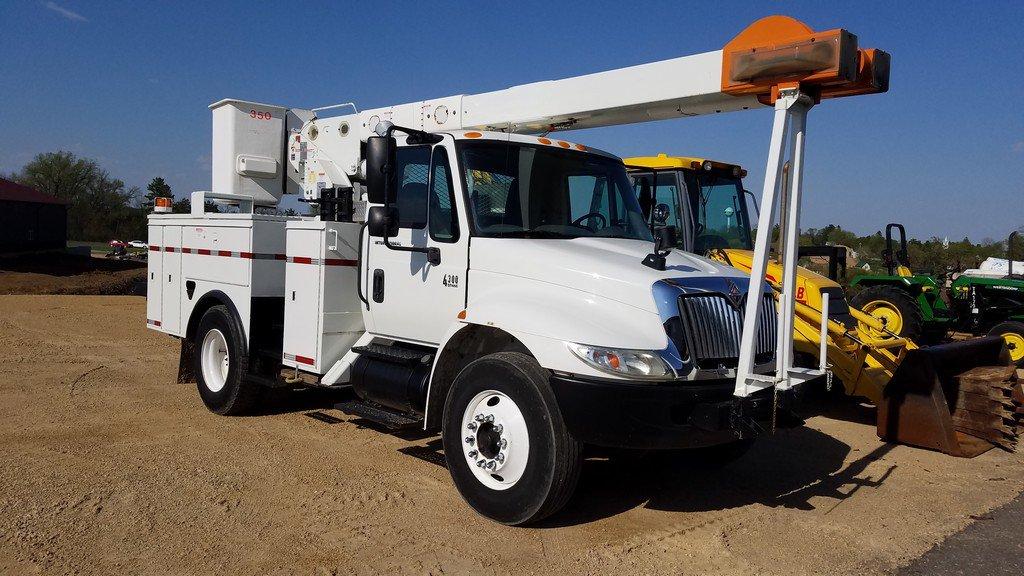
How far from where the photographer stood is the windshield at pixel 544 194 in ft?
18.6

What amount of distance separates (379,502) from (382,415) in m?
0.79

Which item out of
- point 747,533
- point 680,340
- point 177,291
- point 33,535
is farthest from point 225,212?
Result: point 747,533

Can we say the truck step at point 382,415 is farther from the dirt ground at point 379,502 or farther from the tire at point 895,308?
the tire at point 895,308

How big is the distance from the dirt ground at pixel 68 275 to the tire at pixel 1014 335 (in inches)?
832

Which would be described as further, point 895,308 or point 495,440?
point 895,308

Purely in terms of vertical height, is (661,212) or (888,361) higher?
(661,212)

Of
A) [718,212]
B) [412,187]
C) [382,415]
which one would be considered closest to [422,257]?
[412,187]

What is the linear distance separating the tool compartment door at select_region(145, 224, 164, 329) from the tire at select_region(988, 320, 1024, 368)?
1228cm

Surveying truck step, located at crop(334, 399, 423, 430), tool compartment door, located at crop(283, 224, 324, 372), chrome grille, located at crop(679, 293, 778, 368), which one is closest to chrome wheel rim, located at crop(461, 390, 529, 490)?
truck step, located at crop(334, 399, 423, 430)

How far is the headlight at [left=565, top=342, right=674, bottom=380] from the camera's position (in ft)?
14.7

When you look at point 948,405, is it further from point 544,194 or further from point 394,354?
point 394,354

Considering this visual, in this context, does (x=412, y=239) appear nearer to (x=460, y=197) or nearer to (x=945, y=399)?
(x=460, y=197)

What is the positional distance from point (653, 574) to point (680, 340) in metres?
1.34

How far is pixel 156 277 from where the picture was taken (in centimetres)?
897
